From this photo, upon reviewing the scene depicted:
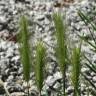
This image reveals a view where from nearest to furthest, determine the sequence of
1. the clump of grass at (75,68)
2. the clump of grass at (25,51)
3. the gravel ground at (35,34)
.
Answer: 1. the clump of grass at (75,68)
2. the clump of grass at (25,51)
3. the gravel ground at (35,34)

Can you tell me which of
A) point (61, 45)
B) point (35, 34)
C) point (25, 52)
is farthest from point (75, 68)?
point (35, 34)

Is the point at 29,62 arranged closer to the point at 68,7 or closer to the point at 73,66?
the point at 73,66

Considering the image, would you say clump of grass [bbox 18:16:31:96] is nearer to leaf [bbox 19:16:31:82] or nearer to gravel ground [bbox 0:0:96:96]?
leaf [bbox 19:16:31:82]

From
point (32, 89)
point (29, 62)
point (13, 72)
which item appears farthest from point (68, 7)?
point (29, 62)

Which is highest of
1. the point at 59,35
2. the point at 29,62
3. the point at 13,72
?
the point at 59,35

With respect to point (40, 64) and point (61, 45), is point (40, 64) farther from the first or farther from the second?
point (61, 45)

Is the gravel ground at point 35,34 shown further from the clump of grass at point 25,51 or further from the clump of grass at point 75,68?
the clump of grass at point 75,68

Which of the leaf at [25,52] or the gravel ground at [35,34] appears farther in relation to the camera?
the gravel ground at [35,34]

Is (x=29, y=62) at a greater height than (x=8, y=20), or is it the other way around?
(x=29, y=62)

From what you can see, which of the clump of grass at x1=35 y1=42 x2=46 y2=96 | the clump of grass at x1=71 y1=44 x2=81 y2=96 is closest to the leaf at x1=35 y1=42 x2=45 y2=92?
the clump of grass at x1=35 y1=42 x2=46 y2=96

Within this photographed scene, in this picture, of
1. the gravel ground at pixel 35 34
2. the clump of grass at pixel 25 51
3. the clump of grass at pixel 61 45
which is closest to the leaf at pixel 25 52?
the clump of grass at pixel 25 51
